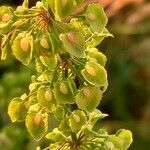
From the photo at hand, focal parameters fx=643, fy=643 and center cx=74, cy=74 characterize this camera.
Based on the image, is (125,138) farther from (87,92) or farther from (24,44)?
(24,44)

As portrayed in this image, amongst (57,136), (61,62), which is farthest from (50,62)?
(57,136)

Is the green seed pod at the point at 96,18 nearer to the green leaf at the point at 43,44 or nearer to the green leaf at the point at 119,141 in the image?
the green leaf at the point at 43,44

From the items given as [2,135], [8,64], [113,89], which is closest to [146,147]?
[113,89]

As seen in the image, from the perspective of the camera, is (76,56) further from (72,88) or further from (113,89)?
(113,89)

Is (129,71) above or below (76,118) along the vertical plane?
below

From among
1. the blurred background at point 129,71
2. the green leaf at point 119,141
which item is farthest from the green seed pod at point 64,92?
the blurred background at point 129,71

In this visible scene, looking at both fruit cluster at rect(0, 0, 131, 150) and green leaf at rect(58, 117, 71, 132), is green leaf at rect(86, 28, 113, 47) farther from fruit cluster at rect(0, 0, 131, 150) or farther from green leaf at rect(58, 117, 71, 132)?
green leaf at rect(58, 117, 71, 132)
